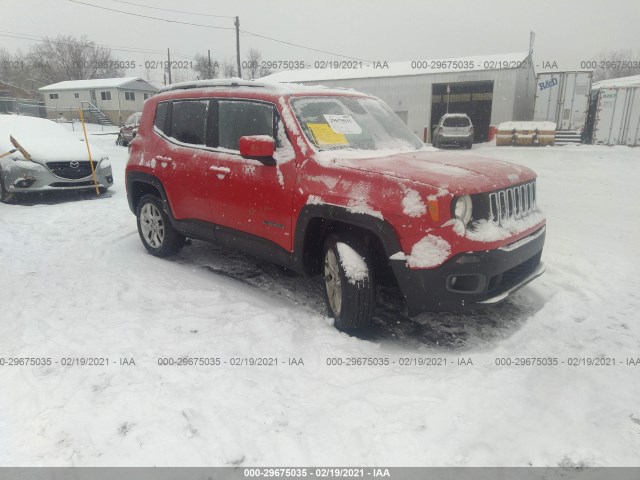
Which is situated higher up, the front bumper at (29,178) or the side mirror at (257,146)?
the side mirror at (257,146)

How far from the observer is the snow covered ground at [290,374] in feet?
7.55

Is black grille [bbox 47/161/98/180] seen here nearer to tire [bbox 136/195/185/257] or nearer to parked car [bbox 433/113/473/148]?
tire [bbox 136/195/185/257]

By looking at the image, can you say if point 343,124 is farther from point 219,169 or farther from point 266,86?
point 219,169

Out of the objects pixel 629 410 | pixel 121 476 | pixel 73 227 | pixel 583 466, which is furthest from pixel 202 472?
pixel 73 227

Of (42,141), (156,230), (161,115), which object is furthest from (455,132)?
(156,230)

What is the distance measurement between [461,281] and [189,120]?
3273 millimetres

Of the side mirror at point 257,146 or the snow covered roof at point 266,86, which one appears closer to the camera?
the side mirror at point 257,146

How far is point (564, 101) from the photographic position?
21.1m

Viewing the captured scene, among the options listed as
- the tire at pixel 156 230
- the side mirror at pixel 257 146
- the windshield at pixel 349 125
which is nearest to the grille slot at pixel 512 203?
the windshield at pixel 349 125

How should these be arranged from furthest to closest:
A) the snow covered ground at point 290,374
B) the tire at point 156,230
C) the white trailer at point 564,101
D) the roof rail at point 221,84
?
the white trailer at point 564,101 → the tire at point 156,230 → the roof rail at point 221,84 → the snow covered ground at point 290,374

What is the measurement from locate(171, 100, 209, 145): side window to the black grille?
450cm

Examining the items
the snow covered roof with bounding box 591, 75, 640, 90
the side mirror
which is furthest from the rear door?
the snow covered roof with bounding box 591, 75, 640, 90

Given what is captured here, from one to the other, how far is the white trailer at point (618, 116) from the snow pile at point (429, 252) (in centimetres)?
1997

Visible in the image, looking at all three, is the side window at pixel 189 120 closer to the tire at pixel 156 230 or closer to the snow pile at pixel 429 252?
the tire at pixel 156 230
